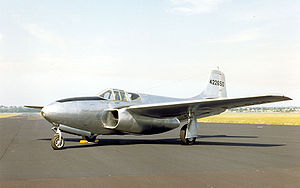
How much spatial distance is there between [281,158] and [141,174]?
6102 millimetres

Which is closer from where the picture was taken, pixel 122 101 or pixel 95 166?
pixel 95 166

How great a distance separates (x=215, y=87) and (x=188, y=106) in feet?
22.7

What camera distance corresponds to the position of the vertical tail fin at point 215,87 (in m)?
21.3

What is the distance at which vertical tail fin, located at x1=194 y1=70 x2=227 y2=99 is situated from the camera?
840 inches

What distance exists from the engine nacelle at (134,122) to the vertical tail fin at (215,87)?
4937 millimetres

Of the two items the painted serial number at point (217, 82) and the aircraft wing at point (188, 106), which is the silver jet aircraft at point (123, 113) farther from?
the painted serial number at point (217, 82)

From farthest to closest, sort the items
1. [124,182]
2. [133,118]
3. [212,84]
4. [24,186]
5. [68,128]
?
[212,84] → [133,118] → [68,128] → [124,182] → [24,186]

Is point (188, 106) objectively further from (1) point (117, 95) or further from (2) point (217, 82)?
(2) point (217, 82)


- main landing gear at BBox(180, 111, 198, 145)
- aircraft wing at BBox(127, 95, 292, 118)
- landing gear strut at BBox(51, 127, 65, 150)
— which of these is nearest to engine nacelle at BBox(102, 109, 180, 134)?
aircraft wing at BBox(127, 95, 292, 118)

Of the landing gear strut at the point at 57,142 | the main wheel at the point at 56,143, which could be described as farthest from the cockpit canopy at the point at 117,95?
the main wheel at the point at 56,143

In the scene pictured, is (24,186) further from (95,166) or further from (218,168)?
(218,168)

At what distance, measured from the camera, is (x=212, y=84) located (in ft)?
70.7

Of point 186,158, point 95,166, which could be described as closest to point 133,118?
point 186,158

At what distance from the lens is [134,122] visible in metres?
15.5
